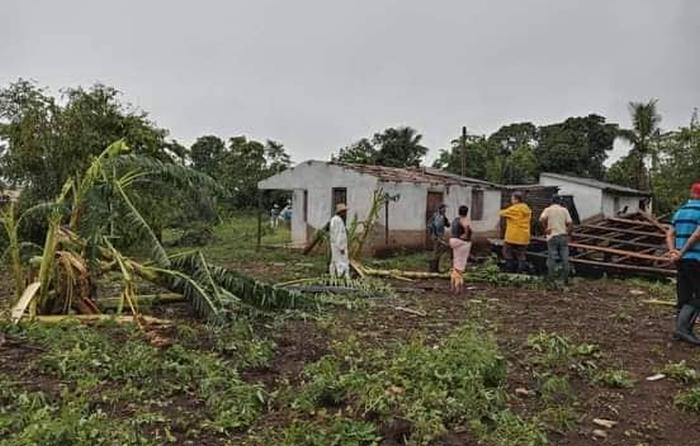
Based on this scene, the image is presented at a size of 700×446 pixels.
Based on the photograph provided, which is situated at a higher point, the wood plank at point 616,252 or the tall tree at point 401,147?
the tall tree at point 401,147

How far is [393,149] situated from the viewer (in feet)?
130

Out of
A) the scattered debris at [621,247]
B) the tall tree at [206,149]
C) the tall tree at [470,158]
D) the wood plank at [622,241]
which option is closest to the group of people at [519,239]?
the scattered debris at [621,247]

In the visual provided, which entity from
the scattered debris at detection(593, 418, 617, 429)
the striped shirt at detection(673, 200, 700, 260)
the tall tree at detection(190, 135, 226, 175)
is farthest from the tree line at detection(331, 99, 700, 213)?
the scattered debris at detection(593, 418, 617, 429)

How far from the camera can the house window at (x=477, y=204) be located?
20.4 metres

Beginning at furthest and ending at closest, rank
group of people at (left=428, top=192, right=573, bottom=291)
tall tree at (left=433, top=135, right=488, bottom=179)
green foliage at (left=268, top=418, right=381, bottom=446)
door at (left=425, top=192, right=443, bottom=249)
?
tall tree at (left=433, top=135, right=488, bottom=179)
door at (left=425, top=192, right=443, bottom=249)
group of people at (left=428, top=192, right=573, bottom=291)
green foliage at (left=268, top=418, right=381, bottom=446)

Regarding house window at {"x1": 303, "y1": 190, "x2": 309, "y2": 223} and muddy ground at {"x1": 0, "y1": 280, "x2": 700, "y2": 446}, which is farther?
house window at {"x1": 303, "y1": 190, "x2": 309, "y2": 223}

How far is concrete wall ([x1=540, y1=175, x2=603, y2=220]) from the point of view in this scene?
2739 centimetres

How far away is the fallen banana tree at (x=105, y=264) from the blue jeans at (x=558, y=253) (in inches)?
215

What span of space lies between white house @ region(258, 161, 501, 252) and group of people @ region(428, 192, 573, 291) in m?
4.37

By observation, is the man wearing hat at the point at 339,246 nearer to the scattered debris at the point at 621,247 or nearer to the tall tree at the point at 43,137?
the scattered debris at the point at 621,247

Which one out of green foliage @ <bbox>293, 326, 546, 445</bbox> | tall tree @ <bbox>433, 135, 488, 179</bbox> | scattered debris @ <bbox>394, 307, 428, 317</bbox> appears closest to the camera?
green foliage @ <bbox>293, 326, 546, 445</bbox>

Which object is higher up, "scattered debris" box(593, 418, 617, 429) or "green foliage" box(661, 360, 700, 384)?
"green foliage" box(661, 360, 700, 384)

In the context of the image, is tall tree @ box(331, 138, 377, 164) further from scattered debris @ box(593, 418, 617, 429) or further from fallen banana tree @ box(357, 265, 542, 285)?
scattered debris @ box(593, 418, 617, 429)

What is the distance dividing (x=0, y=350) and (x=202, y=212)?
3478 millimetres
